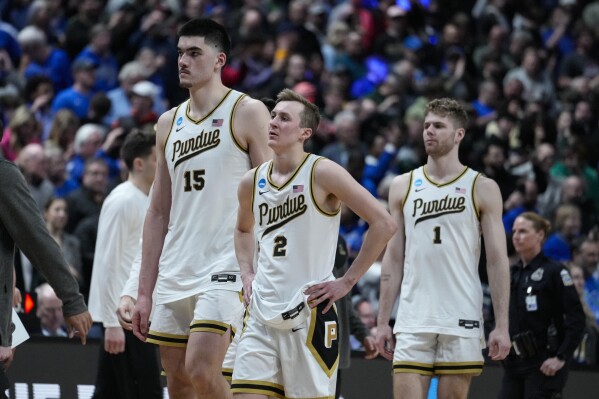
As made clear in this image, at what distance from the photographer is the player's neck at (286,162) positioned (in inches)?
277

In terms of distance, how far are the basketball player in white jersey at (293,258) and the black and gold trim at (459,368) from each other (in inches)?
60.9

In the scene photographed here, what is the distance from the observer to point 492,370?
10.6 meters

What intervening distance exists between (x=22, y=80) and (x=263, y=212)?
11189 mm

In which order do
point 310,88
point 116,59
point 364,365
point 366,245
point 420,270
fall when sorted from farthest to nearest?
point 116,59 → point 310,88 → point 364,365 → point 420,270 → point 366,245

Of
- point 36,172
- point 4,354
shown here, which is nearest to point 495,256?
point 4,354

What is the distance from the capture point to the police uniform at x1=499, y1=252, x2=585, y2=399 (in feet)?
32.4

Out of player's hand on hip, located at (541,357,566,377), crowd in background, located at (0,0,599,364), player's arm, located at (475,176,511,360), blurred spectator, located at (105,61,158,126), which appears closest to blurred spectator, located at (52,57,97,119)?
crowd in background, located at (0,0,599,364)

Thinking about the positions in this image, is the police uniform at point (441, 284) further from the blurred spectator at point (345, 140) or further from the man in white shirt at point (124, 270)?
the blurred spectator at point (345, 140)

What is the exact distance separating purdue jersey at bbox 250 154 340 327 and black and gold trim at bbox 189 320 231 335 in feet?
0.66

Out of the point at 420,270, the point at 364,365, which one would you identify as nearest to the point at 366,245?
the point at 420,270

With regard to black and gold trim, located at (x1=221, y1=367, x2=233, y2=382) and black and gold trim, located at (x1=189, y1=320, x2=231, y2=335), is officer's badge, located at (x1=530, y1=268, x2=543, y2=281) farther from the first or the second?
black and gold trim, located at (x1=189, y1=320, x2=231, y2=335)

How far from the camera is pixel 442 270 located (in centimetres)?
852

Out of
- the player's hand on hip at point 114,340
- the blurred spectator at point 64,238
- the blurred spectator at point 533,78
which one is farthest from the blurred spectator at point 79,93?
the player's hand on hip at point 114,340

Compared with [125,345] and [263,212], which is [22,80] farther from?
[263,212]
